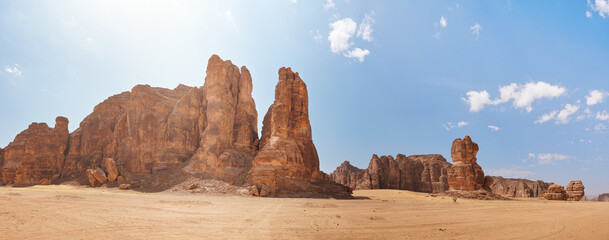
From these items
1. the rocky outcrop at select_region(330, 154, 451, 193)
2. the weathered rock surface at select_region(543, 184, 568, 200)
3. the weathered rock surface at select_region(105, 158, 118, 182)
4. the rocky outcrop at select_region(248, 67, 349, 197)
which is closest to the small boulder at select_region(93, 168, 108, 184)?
the weathered rock surface at select_region(105, 158, 118, 182)

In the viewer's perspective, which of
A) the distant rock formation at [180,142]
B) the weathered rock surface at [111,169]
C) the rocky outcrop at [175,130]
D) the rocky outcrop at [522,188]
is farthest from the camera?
the rocky outcrop at [522,188]

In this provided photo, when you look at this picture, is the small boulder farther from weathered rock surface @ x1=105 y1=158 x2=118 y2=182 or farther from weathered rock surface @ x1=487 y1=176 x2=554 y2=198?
weathered rock surface @ x1=487 y1=176 x2=554 y2=198

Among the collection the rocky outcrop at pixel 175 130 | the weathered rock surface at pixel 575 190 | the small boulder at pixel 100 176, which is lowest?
the small boulder at pixel 100 176

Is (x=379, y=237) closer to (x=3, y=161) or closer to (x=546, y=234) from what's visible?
(x=546, y=234)

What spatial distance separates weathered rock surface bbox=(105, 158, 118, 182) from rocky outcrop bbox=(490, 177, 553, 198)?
63792mm

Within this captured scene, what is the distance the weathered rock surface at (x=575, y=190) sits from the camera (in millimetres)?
33219

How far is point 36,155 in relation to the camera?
39.7m

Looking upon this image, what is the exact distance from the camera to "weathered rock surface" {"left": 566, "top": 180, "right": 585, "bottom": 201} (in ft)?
109

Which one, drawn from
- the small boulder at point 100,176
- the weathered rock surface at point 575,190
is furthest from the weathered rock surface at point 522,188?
the small boulder at point 100,176

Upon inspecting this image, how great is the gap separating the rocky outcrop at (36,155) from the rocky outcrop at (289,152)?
92.1 ft

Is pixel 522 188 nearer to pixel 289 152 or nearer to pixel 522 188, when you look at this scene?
pixel 522 188

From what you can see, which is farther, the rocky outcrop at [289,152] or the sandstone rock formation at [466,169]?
the rocky outcrop at [289,152]

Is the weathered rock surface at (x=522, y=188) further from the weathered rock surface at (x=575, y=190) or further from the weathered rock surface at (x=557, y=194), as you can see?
the weathered rock surface at (x=557, y=194)

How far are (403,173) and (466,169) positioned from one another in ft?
106
